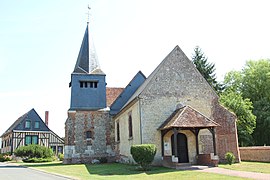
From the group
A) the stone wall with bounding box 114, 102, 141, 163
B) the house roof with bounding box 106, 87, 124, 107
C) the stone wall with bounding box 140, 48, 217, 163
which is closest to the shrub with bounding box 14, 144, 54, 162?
the house roof with bounding box 106, 87, 124, 107

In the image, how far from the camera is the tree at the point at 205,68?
4028cm

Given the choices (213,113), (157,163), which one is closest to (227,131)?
(213,113)

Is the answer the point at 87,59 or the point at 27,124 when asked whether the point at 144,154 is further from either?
the point at 27,124

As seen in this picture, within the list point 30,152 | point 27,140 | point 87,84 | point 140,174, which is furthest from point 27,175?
point 27,140

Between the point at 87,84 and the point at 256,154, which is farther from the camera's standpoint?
the point at 87,84

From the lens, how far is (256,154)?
67.7 ft

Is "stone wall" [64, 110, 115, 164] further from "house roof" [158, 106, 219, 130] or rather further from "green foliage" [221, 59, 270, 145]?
"green foliage" [221, 59, 270, 145]

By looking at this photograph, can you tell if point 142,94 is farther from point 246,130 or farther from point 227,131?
point 246,130

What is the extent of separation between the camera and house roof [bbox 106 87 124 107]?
29.5m

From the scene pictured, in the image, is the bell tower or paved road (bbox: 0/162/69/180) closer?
paved road (bbox: 0/162/69/180)

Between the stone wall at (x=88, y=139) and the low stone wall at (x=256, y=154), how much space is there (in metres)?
11.9

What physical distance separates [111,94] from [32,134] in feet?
53.6

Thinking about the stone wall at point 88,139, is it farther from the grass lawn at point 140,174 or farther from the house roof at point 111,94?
the grass lawn at point 140,174

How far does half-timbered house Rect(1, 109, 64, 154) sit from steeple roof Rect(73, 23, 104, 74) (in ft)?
54.1
